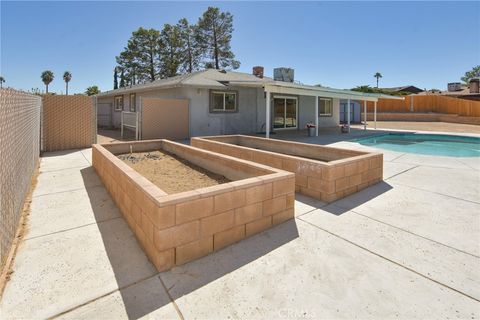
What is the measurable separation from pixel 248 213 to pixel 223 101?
12.3 m

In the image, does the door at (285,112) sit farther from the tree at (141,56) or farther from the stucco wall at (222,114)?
the tree at (141,56)

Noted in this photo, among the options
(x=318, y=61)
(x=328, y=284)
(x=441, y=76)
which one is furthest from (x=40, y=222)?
(x=441, y=76)

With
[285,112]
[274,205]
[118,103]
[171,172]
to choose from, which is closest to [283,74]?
[285,112]

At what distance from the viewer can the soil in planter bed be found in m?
4.58

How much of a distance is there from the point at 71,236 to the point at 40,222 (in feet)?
2.65

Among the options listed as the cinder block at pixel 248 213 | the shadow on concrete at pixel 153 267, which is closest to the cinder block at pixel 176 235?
the shadow on concrete at pixel 153 267

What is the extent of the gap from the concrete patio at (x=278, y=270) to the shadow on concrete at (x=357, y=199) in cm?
5

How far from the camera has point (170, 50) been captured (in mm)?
35469

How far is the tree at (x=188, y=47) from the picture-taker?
114ft

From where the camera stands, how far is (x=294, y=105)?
61.6 ft

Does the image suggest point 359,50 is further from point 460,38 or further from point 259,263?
point 259,263

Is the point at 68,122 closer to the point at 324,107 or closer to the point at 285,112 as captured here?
the point at 285,112

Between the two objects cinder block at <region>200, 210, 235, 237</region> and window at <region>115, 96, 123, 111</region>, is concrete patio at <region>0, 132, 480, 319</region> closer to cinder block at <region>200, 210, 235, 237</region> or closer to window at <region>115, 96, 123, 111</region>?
cinder block at <region>200, 210, 235, 237</region>

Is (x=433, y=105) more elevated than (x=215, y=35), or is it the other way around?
(x=215, y=35)
